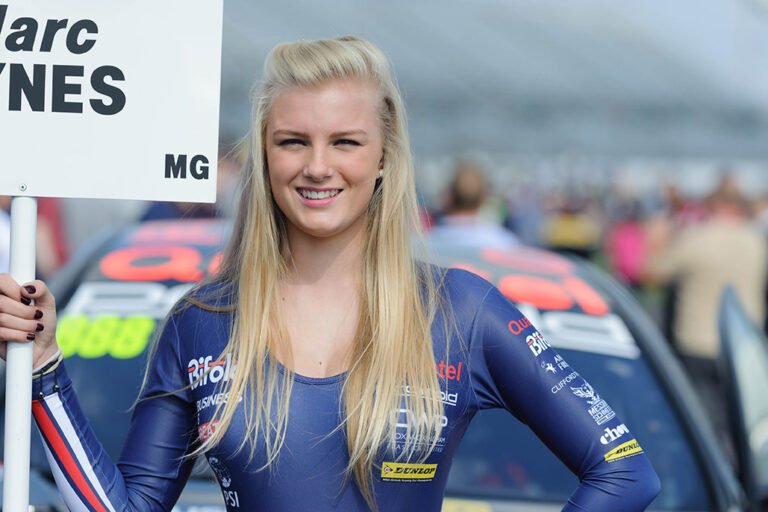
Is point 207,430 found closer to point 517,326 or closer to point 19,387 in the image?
point 19,387

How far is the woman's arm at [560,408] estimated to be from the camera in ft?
6.91

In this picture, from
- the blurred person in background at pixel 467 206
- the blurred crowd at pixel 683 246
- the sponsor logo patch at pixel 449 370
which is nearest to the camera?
the sponsor logo patch at pixel 449 370

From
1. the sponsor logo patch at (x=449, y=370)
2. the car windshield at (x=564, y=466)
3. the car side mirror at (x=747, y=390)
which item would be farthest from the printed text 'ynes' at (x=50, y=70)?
the car side mirror at (x=747, y=390)

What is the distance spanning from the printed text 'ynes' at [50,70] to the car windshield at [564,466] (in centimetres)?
146

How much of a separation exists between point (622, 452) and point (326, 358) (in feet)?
1.81

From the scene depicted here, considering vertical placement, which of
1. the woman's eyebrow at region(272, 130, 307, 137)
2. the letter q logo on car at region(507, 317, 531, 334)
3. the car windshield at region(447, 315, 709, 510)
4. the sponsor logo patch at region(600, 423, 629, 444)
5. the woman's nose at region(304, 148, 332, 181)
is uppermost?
the woman's eyebrow at region(272, 130, 307, 137)

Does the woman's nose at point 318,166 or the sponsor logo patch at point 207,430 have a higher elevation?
the woman's nose at point 318,166

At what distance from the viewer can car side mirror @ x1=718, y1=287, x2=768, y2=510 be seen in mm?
3059

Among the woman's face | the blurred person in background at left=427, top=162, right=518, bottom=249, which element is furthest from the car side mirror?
the blurred person in background at left=427, top=162, right=518, bottom=249

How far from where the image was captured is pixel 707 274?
289 inches

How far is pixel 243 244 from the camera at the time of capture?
2240 mm

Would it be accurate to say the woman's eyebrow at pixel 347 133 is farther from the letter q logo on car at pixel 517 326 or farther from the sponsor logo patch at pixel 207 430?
the sponsor logo patch at pixel 207 430

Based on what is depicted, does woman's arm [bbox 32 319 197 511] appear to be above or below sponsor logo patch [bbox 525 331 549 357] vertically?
below

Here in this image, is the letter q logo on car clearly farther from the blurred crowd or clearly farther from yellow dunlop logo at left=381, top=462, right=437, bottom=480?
the blurred crowd
